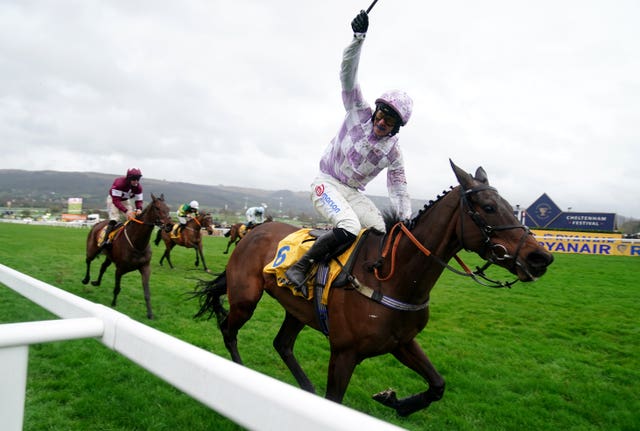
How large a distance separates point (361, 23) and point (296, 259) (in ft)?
6.35

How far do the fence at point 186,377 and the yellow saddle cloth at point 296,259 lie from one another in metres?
2.03

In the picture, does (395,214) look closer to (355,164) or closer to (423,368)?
(355,164)

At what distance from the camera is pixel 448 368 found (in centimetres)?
478

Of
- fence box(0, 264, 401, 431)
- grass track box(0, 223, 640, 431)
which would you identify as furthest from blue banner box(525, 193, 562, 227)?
fence box(0, 264, 401, 431)

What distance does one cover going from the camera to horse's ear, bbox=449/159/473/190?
115 inches

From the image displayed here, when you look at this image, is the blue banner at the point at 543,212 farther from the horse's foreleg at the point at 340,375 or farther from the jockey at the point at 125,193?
the horse's foreleg at the point at 340,375

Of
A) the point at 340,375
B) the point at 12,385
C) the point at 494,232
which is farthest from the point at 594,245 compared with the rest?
the point at 12,385

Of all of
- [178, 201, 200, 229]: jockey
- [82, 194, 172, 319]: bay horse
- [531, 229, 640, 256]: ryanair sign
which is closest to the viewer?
[82, 194, 172, 319]: bay horse

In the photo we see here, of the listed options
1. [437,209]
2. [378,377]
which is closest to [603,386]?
[378,377]

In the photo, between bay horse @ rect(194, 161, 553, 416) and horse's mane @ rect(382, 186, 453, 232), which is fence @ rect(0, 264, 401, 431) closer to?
bay horse @ rect(194, 161, 553, 416)

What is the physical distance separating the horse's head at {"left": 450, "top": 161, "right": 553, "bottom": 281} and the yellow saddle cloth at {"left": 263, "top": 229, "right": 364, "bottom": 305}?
915 mm

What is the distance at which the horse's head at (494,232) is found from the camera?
2.54 meters

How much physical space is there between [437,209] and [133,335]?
240 cm

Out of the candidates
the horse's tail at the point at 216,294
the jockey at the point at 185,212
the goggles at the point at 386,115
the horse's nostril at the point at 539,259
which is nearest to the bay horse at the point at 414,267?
the horse's nostril at the point at 539,259
